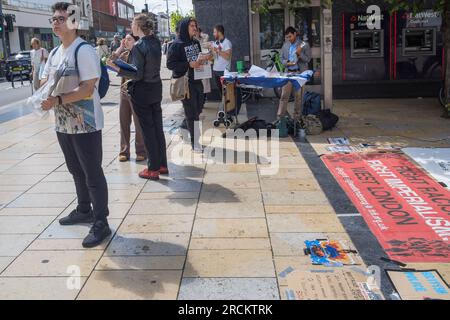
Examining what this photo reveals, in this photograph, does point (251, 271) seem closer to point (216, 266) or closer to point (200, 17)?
point (216, 266)

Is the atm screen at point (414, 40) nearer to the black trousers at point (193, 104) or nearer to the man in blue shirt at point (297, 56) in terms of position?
the man in blue shirt at point (297, 56)

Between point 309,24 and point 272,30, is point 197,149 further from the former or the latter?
point 309,24

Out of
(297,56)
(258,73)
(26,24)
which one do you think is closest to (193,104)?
(258,73)

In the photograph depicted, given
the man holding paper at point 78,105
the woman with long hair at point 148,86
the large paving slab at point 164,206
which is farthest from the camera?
the woman with long hair at point 148,86

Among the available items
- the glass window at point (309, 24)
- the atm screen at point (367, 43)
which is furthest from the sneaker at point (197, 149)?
the atm screen at point (367, 43)

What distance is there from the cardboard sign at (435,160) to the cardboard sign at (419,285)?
2.31 m

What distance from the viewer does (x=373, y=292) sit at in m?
3.39

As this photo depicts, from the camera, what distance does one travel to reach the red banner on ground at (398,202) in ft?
13.5

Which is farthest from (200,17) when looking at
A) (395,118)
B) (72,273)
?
(72,273)

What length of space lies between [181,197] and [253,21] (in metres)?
8.43

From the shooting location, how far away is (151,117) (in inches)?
235

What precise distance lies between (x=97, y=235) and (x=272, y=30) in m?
9.85

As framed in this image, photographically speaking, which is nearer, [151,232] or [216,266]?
[216,266]
